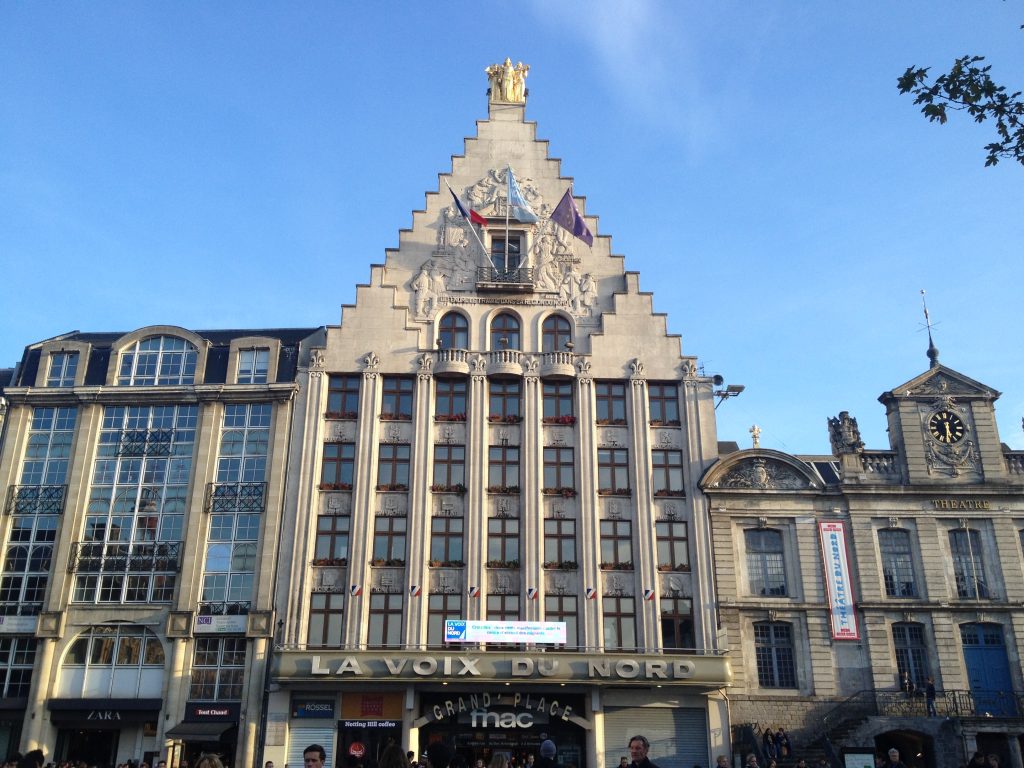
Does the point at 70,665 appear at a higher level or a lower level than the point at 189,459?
lower

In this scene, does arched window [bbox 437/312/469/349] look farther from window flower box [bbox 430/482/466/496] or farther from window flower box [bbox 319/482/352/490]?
window flower box [bbox 319/482/352/490]

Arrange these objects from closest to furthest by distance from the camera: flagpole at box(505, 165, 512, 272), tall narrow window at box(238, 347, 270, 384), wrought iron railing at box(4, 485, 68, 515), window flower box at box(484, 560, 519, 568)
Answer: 1. window flower box at box(484, 560, 519, 568)
2. wrought iron railing at box(4, 485, 68, 515)
3. tall narrow window at box(238, 347, 270, 384)
4. flagpole at box(505, 165, 512, 272)

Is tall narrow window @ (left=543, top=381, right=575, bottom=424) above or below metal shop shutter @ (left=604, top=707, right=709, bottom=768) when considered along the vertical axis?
above

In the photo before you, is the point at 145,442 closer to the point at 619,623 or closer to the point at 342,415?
the point at 342,415

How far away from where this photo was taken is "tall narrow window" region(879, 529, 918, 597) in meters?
39.4

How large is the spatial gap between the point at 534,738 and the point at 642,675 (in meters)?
5.22

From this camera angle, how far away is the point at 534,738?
1491 inches

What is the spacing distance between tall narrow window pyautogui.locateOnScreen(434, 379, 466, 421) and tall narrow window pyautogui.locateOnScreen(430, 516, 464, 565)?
465cm

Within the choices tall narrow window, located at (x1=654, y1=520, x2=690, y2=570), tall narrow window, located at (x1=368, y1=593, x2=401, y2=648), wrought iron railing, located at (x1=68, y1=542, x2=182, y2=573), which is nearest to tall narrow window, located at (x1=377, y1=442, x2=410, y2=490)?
tall narrow window, located at (x1=368, y1=593, x2=401, y2=648)

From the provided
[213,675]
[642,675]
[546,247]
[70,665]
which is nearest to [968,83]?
[642,675]

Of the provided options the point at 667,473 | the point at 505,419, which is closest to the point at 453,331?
the point at 505,419

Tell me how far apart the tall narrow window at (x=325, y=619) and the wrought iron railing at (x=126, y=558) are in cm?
609

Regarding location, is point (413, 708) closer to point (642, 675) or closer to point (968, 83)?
point (642, 675)

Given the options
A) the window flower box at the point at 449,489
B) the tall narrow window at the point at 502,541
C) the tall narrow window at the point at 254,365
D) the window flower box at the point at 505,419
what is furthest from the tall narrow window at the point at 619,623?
the tall narrow window at the point at 254,365
